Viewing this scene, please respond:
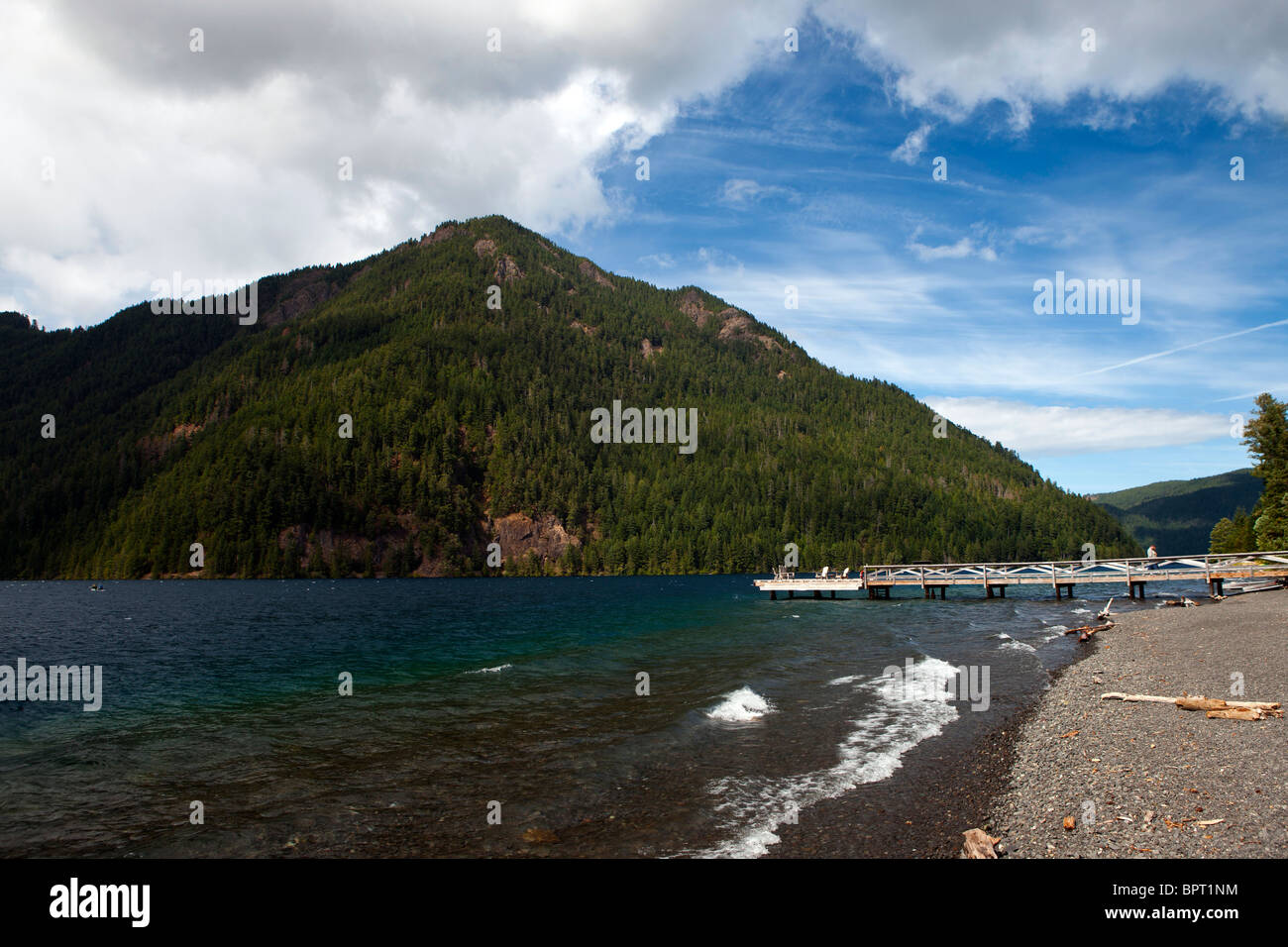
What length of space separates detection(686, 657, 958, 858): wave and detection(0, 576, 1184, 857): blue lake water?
8 cm

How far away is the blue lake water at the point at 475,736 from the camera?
45.2 ft

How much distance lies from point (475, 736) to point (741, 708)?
31.9 feet

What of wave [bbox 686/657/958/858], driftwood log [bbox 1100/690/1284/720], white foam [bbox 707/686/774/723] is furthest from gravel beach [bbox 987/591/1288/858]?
white foam [bbox 707/686/774/723]

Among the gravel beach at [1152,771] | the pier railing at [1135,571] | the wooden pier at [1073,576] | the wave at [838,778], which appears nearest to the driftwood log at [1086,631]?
the pier railing at [1135,571]

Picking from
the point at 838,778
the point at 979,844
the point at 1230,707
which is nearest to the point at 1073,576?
the point at 1230,707

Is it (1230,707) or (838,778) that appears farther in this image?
(1230,707)

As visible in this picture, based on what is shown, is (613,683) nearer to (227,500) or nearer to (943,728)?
(943,728)

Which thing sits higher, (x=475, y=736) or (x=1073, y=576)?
(x=475, y=736)

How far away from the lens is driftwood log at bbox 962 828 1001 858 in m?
10.9

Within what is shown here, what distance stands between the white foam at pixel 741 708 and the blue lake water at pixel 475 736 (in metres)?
0.13

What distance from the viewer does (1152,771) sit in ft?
43.6

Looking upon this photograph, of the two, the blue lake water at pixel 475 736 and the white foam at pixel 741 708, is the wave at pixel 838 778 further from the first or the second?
the white foam at pixel 741 708

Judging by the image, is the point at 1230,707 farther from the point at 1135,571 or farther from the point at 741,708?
the point at 1135,571

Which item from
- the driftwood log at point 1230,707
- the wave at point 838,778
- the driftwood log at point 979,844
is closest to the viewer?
the driftwood log at point 979,844
